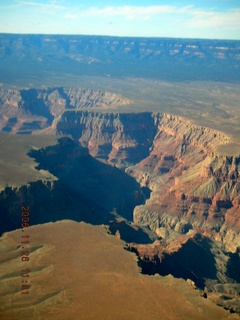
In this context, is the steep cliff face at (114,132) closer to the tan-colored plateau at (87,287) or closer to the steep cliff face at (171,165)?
the steep cliff face at (171,165)

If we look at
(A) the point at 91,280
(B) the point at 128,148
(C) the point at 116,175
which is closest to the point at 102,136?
(B) the point at 128,148

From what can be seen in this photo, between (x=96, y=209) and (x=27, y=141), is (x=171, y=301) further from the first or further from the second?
(x=27, y=141)
